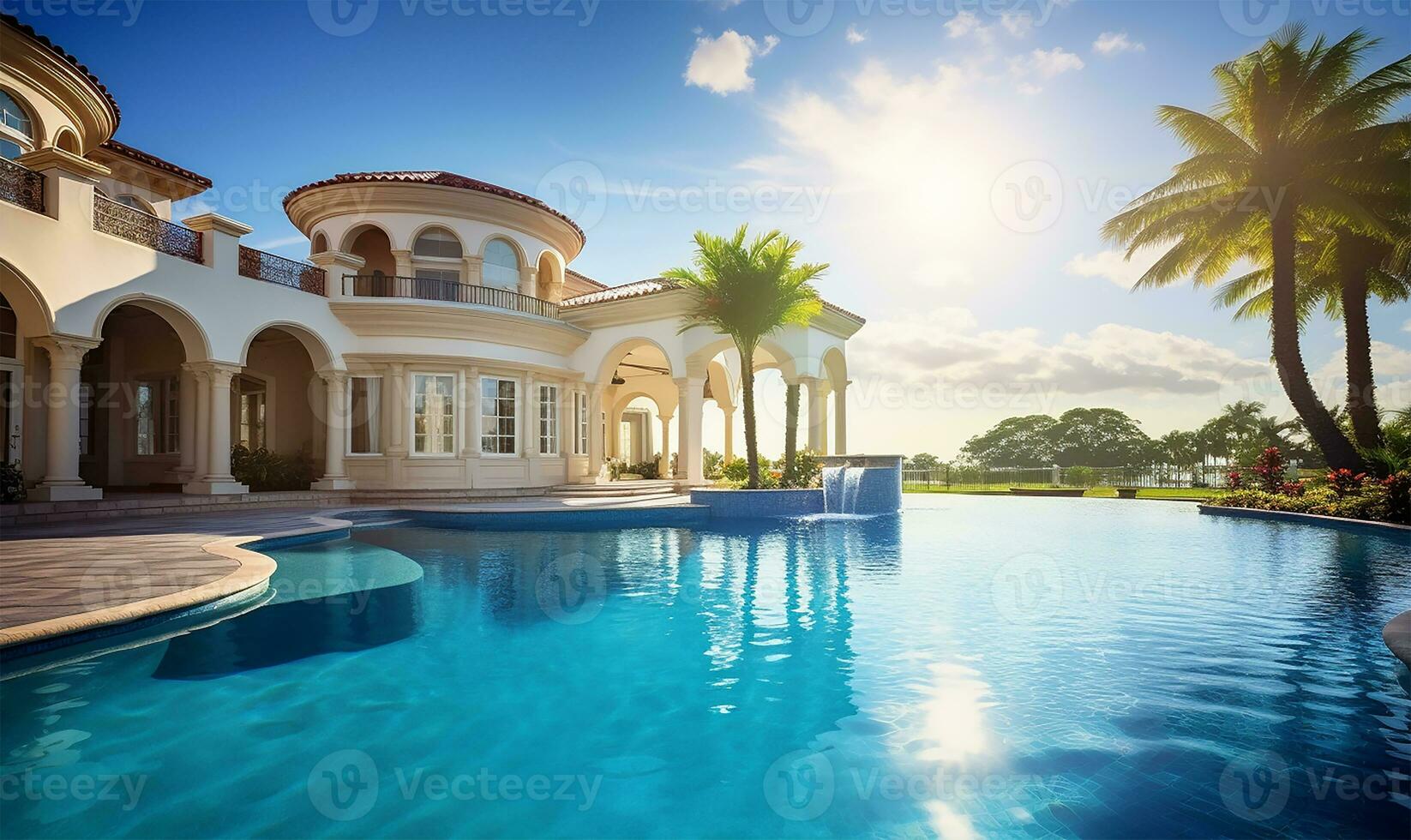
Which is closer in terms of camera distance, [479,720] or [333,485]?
[479,720]

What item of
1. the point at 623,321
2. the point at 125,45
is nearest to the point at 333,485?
the point at 623,321

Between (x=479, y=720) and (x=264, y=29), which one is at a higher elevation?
(x=264, y=29)

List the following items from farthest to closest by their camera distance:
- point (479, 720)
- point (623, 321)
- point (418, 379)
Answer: point (623, 321)
point (418, 379)
point (479, 720)

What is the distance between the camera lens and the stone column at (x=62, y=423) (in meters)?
12.1

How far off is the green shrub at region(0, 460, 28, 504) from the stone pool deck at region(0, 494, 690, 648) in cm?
171

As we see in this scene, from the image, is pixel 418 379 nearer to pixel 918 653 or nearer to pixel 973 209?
pixel 973 209

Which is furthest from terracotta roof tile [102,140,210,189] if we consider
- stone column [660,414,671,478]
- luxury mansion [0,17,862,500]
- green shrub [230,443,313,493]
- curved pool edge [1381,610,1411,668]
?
curved pool edge [1381,610,1411,668]

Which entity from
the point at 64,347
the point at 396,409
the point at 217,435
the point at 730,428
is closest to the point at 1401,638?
the point at 64,347

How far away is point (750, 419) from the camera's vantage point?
59.6ft

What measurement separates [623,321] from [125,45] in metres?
12.7

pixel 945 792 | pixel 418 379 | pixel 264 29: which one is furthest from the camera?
pixel 418 379

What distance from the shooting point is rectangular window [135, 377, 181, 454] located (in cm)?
1828

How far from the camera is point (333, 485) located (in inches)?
693

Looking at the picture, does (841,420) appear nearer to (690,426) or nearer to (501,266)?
(690,426)
